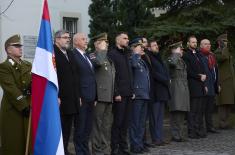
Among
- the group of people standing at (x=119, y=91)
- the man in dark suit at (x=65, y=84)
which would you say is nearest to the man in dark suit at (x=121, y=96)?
the group of people standing at (x=119, y=91)

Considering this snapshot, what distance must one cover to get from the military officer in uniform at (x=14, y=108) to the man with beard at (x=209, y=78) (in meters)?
6.03

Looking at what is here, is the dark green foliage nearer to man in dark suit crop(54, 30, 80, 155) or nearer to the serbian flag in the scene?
man in dark suit crop(54, 30, 80, 155)

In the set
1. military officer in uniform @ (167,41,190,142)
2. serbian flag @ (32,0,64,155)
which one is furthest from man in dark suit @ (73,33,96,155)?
military officer in uniform @ (167,41,190,142)

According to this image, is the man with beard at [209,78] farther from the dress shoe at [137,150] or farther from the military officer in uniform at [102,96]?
the military officer in uniform at [102,96]

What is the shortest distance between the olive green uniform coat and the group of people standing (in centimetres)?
1

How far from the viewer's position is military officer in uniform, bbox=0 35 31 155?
25.2ft

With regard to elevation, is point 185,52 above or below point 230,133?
above

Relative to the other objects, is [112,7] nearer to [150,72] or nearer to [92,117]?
[150,72]

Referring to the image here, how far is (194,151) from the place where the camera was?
10586mm

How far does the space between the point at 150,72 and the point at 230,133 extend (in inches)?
140

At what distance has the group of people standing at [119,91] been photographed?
794 cm

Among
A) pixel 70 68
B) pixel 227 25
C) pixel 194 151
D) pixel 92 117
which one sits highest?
pixel 227 25

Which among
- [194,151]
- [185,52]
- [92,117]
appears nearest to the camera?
[92,117]

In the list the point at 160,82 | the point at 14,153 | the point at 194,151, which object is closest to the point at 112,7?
the point at 160,82
